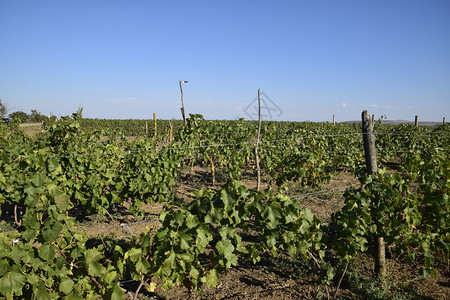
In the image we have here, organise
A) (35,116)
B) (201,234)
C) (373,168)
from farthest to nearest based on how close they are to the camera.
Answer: (35,116), (373,168), (201,234)

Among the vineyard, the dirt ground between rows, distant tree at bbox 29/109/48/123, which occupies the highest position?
distant tree at bbox 29/109/48/123

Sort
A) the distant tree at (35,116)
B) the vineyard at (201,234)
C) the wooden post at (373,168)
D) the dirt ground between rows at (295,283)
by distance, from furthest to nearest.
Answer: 1. the distant tree at (35,116)
2. the wooden post at (373,168)
3. the dirt ground between rows at (295,283)
4. the vineyard at (201,234)

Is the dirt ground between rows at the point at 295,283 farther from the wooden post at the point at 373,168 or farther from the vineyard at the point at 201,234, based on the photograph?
the wooden post at the point at 373,168

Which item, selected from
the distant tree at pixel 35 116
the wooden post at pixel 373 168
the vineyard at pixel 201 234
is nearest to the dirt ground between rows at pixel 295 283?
the vineyard at pixel 201 234

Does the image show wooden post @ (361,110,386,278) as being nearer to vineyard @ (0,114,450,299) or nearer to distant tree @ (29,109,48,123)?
vineyard @ (0,114,450,299)

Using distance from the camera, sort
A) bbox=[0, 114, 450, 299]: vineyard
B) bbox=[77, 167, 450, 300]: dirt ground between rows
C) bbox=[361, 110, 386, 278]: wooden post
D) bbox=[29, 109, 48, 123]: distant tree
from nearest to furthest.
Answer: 1. bbox=[0, 114, 450, 299]: vineyard
2. bbox=[77, 167, 450, 300]: dirt ground between rows
3. bbox=[361, 110, 386, 278]: wooden post
4. bbox=[29, 109, 48, 123]: distant tree

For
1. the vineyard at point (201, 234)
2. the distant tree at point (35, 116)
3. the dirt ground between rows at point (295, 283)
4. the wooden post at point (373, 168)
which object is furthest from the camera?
the distant tree at point (35, 116)

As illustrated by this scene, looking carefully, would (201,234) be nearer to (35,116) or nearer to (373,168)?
(373,168)

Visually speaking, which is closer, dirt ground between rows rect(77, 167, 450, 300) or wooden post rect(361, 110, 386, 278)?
dirt ground between rows rect(77, 167, 450, 300)

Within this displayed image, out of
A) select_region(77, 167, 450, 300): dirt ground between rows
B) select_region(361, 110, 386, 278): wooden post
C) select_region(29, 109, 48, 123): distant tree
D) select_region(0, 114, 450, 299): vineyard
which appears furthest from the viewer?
select_region(29, 109, 48, 123): distant tree

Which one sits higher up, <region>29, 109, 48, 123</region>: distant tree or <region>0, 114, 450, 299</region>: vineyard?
<region>29, 109, 48, 123</region>: distant tree

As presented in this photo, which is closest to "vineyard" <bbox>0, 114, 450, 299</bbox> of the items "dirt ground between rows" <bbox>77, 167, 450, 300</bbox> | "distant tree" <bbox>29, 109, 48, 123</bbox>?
"dirt ground between rows" <bbox>77, 167, 450, 300</bbox>

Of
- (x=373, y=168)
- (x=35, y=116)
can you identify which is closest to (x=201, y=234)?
(x=373, y=168)

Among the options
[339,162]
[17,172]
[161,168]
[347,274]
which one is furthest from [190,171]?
[347,274]
